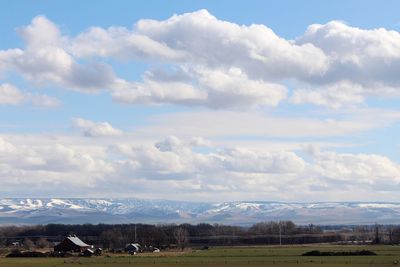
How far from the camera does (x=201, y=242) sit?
195m

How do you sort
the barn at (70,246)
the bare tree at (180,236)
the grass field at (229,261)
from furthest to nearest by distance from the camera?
the bare tree at (180,236)
the barn at (70,246)
the grass field at (229,261)

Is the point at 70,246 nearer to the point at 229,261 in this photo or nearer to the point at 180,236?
the point at 229,261

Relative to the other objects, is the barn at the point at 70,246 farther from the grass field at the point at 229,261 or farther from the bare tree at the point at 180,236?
the bare tree at the point at 180,236

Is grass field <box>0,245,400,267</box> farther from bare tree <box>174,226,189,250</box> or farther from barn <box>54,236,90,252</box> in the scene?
bare tree <box>174,226,189,250</box>

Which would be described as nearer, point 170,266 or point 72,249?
point 170,266

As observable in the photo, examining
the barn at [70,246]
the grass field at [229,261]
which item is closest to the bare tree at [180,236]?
the barn at [70,246]

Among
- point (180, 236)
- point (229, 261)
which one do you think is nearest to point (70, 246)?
point (229, 261)

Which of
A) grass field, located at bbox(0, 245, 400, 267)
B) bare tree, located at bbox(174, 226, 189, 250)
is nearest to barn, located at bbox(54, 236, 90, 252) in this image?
grass field, located at bbox(0, 245, 400, 267)

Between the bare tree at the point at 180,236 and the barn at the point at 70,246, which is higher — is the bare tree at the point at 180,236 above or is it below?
above

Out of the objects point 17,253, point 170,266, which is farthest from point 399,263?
point 17,253

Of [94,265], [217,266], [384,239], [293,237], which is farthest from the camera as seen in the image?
[293,237]

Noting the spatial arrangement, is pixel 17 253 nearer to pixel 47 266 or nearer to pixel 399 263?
pixel 47 266

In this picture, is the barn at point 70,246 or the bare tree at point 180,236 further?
the bare tree at point 180,236

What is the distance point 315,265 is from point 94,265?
75.3 feet
